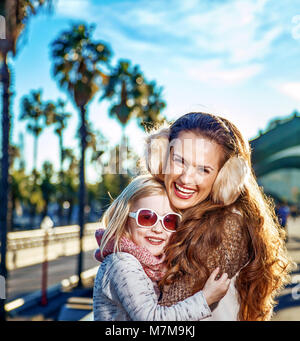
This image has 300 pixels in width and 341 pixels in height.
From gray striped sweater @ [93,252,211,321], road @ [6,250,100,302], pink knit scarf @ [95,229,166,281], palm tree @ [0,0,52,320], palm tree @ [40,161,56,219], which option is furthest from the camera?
palm tree @ [40,161,56,219]

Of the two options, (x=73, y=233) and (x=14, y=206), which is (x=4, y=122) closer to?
(x=73, y=233)

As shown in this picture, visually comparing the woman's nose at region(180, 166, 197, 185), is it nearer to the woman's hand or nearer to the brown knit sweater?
the brown knit sweater

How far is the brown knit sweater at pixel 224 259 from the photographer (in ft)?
5.29

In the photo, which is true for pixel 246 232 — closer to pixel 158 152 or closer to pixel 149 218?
pixel 149 218

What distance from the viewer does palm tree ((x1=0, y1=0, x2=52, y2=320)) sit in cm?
759

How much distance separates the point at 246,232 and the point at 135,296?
1.76ft

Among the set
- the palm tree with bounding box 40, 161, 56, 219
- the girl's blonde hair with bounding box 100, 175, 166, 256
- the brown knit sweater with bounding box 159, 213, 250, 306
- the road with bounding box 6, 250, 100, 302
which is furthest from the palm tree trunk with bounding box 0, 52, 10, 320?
the palm tree with bounding box 40, 161, 56, 219

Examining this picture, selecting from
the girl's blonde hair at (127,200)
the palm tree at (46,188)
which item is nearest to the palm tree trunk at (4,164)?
the girl's blonde hair at (127,200)

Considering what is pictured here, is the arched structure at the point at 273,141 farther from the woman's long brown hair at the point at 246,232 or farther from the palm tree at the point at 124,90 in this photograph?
the palm tree at the point at 124,90

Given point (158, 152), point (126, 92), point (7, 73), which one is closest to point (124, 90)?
point (126, 92)

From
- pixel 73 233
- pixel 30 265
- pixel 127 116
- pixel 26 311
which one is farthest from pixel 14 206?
pixel 26 311

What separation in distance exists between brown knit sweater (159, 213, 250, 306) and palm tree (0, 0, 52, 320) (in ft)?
21.9

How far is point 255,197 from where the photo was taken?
1.82 metres

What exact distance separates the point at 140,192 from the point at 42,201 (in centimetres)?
4116
